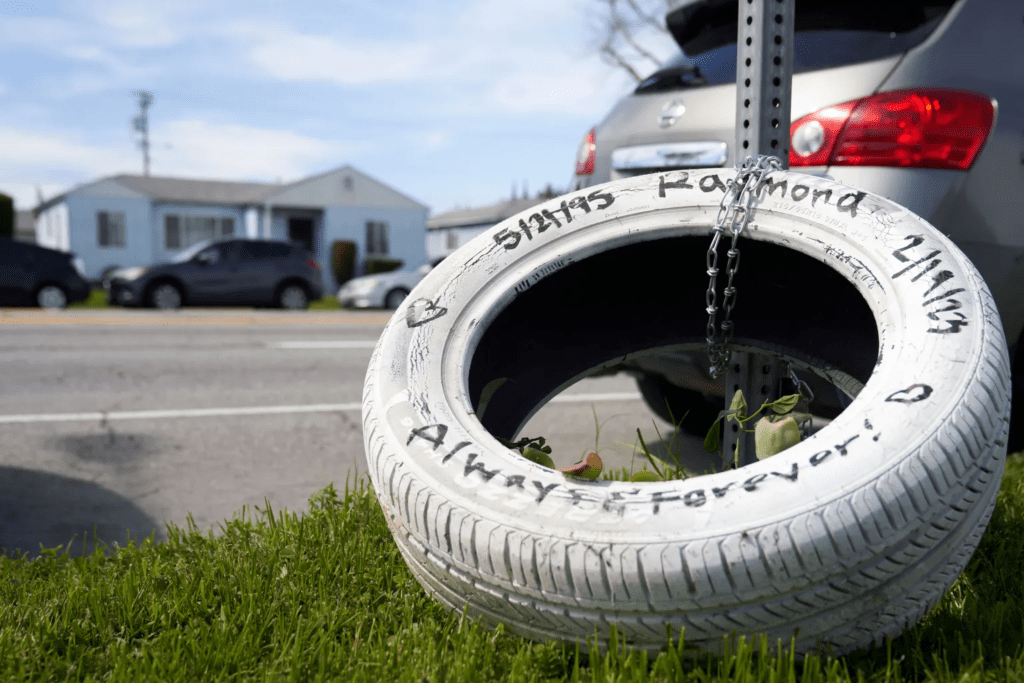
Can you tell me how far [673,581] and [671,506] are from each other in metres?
0.14

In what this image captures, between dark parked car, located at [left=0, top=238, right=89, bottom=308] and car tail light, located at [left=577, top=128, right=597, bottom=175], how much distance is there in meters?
16.2

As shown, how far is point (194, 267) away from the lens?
17594 millimetres

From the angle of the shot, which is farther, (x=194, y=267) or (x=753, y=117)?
(x=194, y=267)

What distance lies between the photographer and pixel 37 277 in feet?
54.5

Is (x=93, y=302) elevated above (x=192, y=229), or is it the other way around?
(x=192, y=229)

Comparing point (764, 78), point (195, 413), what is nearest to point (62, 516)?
point (195, 413)

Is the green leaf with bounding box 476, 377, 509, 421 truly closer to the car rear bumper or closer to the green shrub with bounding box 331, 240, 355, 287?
the car rear bumper

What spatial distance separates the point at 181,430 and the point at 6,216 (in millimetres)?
22685

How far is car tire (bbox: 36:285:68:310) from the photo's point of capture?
1677 centimetres

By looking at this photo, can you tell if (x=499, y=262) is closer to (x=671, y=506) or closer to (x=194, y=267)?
(x=671, y=506)

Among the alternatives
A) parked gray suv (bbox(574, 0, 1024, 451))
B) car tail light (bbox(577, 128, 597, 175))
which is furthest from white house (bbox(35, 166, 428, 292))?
parked gray suv (bbox(574, 0, 1024, 451))

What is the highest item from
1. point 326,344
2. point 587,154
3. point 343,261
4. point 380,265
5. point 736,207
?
point 343,261

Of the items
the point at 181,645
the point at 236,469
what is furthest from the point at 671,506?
the point at 236,469

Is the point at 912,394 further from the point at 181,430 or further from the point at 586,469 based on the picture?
the point at 181,430
